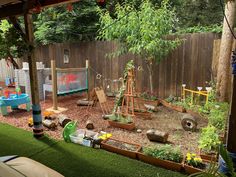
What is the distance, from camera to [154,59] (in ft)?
19.1

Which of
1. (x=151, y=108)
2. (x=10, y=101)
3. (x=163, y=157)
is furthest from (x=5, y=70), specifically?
(x=163, y=157)

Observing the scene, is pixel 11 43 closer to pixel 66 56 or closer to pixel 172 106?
pixel 172 106

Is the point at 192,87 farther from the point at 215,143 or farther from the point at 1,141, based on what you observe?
the point at 1,141

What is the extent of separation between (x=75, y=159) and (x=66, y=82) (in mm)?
3118

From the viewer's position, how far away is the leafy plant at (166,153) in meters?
2.90

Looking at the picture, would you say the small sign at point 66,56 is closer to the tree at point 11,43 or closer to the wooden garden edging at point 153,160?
the tree at point 11,43

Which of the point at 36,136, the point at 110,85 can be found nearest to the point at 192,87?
the point at 110,85

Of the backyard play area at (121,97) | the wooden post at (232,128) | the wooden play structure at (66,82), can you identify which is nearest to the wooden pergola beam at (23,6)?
the backyard play area at (121,97)

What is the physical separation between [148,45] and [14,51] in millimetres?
3024

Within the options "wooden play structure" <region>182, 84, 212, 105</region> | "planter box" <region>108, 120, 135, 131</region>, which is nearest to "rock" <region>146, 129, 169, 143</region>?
"planter box" <region>108, 120, 135, 131</region>

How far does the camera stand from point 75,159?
3.13m

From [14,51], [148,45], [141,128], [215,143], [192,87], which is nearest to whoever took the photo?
[215,143]

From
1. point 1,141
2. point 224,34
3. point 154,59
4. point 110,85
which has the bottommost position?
point 1,141

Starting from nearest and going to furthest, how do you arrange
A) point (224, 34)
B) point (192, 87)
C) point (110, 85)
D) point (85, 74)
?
1. point (224, 34)
2. point (192, 87)
3. point (85, 74)
4. point (110, 85)
